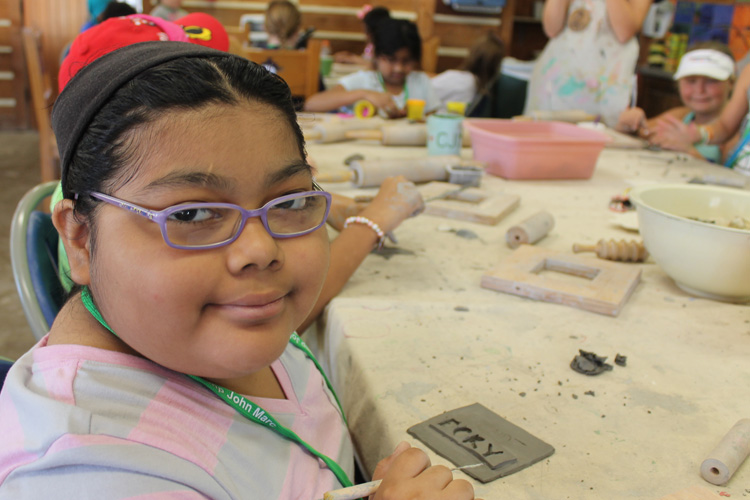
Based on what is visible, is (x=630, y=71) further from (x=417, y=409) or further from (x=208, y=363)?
(x=208, y=363)

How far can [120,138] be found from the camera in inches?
26.4

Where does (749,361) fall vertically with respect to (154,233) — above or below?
below

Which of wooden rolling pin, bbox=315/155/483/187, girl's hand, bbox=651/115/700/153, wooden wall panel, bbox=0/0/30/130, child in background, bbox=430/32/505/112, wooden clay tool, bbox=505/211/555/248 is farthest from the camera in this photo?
wooden wall panel, bbox=0/0/30/130

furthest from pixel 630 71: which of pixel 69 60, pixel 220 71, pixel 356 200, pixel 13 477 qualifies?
pixel 13 477

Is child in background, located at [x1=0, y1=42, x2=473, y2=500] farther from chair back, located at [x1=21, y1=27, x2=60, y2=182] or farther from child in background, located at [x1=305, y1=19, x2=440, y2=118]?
chair back, located at [x1=21, y1=27, x2=60, y2=182]

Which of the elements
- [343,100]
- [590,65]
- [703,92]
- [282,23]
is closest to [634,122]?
[703,92]

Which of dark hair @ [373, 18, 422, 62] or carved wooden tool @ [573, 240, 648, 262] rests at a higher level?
dark hair @ [373, 18, 422, 62]

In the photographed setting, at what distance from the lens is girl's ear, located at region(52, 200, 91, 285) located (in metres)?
0.72

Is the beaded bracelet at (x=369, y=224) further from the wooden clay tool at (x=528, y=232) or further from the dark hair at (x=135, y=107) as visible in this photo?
the dark hair at (x=135, y=107)

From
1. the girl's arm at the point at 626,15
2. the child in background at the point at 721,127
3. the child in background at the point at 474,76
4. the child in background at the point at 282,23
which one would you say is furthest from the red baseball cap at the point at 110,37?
the child in background at the point at 282,23

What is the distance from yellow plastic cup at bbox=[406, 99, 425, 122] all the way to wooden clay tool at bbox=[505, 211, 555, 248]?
163 cm

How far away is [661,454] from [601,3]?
349cm

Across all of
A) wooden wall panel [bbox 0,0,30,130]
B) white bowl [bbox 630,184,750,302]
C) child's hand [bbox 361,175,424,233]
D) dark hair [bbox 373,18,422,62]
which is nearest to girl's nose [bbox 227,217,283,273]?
child's hand [bbox 361,175,424,233]

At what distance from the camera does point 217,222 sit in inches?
27.4
